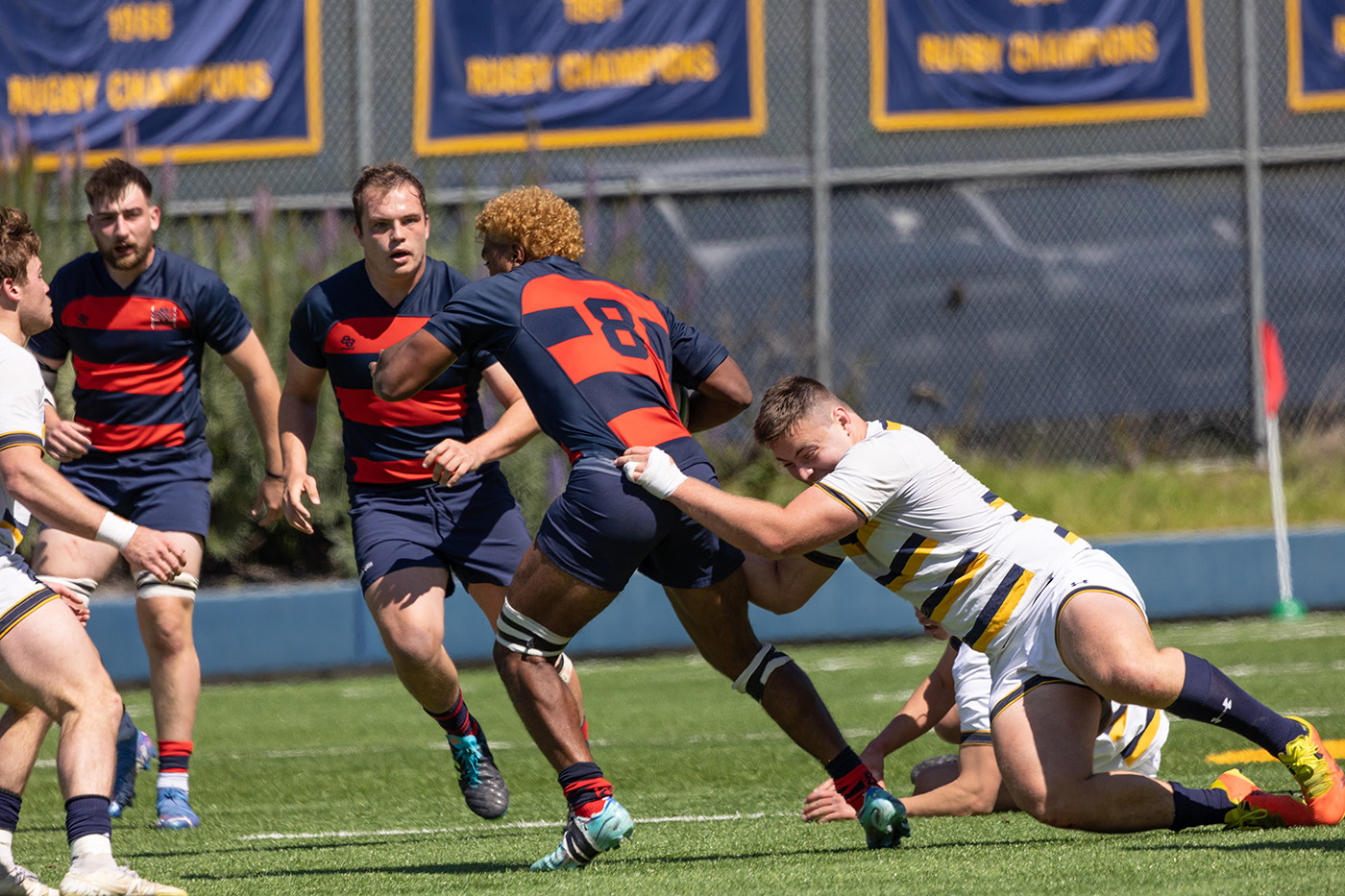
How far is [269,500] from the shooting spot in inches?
236

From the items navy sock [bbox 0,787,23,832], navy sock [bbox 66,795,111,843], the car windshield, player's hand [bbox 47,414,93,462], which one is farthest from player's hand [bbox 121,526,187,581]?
the car windshield

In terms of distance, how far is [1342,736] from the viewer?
21.5 ft

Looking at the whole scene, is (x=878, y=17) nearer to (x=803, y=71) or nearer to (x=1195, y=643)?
(x=803, y=71)

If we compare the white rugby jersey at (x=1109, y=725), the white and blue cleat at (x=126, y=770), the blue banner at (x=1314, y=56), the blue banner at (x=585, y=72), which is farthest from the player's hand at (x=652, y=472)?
the blue banner at (x=1314, y=56)

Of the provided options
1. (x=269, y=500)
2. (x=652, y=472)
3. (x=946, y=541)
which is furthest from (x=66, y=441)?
(x=946, y=541)

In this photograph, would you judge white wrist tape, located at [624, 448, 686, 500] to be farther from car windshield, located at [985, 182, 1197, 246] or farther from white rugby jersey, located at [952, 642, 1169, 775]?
car windshield, located at [985, 182, 1197, 246]

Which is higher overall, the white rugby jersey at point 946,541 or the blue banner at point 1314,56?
the blue banner at point 1314,56

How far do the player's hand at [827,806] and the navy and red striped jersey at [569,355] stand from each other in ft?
3.74

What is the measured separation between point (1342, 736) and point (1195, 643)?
4.04m

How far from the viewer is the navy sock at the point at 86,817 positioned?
3816 millimetres

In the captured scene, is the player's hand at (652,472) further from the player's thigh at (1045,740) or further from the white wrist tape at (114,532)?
the white wrist tape at (114,532)

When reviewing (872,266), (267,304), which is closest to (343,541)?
(267,304)

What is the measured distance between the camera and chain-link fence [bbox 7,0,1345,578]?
45.8 ft

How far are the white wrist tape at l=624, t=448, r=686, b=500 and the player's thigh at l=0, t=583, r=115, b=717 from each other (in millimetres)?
1400
